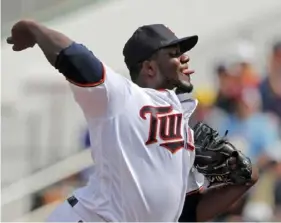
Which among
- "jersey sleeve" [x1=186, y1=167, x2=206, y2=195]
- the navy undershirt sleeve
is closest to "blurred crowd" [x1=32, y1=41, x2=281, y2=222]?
"jersey sleeve" [x1=186, y1=167, x2=206, y2=195]

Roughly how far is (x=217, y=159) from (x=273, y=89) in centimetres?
296

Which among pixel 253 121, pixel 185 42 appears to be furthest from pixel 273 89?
pixel 185 42

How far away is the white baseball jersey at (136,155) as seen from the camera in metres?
3.32

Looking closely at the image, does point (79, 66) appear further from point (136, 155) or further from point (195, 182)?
point (195, 182)

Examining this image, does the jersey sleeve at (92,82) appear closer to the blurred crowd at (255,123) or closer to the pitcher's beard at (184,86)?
the pitcher's beard at (184,86)

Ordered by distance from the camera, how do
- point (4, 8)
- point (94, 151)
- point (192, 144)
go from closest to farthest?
1. point (94, 151)
2. point (192, 144)
3. point (4, 8)

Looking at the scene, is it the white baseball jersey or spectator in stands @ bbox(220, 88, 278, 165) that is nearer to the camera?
the white baseball jersey

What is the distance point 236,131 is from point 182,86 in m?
3.02

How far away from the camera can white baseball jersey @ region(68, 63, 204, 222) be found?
3.32 metres

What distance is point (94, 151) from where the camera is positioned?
340 cm

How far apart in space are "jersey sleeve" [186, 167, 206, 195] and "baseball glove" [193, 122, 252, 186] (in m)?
0.03

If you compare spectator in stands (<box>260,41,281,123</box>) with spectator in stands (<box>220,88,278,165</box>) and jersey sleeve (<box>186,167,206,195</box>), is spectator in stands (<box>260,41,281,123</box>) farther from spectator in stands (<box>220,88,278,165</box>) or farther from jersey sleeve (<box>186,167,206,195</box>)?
jersey sleeve (<box>186,167,206,195</box>)

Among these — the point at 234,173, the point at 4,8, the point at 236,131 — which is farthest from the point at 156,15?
the point at 234,173

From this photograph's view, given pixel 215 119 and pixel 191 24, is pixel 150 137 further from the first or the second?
pixel 191 24
